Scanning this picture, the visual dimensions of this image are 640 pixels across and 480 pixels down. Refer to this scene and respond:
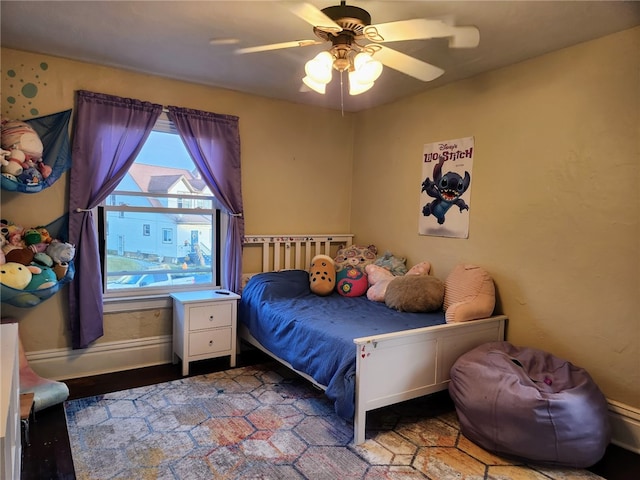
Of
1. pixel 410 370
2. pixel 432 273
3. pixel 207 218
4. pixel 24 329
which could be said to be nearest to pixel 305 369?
pixel 410 370

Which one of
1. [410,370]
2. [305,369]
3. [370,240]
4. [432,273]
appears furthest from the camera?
[370,240]

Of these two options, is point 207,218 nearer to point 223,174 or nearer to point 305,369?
point 223,174

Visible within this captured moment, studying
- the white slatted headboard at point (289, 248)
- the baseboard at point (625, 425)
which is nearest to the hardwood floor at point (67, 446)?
the baseboard at point (625, 425)

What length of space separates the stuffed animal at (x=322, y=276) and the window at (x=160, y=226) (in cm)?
87

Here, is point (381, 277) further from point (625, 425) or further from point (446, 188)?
point (625, 425)

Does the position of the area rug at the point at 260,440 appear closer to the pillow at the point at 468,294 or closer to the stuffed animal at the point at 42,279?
the pillow at the point at 468,294

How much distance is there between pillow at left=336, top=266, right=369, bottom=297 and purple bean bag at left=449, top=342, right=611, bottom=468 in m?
1.30

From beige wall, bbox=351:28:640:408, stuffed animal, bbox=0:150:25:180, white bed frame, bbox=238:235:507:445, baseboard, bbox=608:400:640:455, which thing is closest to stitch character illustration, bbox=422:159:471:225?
beige wall, bbox=351:28:640:408

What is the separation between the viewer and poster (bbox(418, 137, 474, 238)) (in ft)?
10.9

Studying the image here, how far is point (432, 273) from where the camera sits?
3639 mm

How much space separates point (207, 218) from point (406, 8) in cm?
239

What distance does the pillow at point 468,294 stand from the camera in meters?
2.87

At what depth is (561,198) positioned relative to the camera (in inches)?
108

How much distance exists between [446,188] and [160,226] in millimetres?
2385
